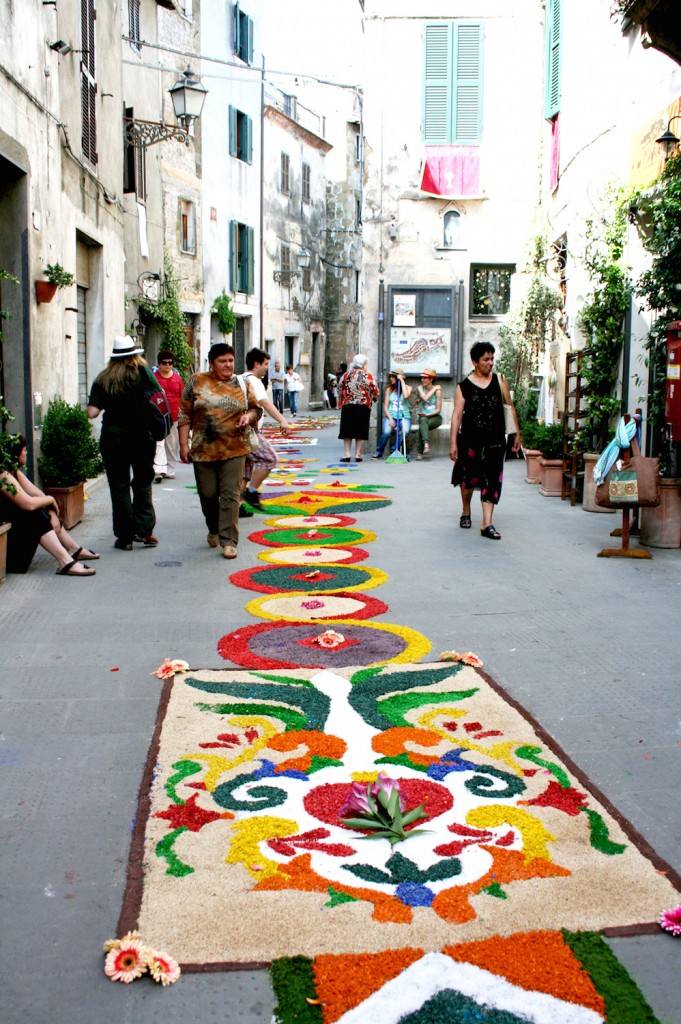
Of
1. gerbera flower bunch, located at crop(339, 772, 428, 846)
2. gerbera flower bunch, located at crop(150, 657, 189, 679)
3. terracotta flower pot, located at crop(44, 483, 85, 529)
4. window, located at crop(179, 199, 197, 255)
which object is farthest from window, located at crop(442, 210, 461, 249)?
gerbera flower bunch, located at crop(339, 772, 428, 846)

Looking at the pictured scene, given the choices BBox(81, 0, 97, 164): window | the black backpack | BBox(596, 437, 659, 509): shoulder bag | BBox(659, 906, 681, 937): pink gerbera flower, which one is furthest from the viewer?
BBox(81, 0, 97, 164): window

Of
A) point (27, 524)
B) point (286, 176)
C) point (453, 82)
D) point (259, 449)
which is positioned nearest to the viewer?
point (27, 524)

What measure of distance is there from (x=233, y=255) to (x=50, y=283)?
20256 millimetres

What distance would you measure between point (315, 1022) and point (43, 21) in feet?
33.5

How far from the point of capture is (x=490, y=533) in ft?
30.6

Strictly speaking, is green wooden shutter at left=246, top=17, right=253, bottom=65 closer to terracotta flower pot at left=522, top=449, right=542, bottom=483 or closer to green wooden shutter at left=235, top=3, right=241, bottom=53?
green wooden shutter at left=235, top=3, right=241, bottom=53

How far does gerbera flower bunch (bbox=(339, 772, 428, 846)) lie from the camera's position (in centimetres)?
341

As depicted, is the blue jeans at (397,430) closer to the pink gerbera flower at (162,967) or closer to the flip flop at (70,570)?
the flip flop at (70,570)

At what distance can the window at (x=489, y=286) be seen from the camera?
18.2m

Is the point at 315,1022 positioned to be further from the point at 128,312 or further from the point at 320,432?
the point at 320,432

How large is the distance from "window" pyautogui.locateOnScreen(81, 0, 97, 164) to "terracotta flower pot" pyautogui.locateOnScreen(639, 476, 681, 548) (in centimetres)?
862

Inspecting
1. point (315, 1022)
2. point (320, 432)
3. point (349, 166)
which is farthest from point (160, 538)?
point (349, 166)

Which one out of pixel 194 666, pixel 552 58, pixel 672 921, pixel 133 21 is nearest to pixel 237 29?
pixel 133 21

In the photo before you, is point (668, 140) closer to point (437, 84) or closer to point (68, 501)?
point (68, 501)
